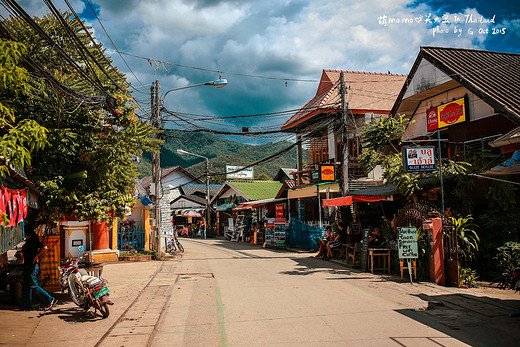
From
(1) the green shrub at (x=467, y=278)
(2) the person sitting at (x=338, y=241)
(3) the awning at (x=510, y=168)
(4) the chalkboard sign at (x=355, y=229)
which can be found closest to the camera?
(3) the awning at (x=510, y=168)

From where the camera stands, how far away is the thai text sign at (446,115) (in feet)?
54.0

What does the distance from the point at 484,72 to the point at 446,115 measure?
6.87ft

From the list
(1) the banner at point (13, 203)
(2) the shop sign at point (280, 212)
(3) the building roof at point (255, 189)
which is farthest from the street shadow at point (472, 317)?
(3) the building roof at point (255, 189)

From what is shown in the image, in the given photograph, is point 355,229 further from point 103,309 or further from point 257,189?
point 257,189

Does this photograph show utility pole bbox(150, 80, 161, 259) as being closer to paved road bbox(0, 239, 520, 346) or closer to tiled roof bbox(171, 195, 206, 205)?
paved road bbox(0, 239, 520, 346)

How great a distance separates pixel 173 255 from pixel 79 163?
1214 centimetres

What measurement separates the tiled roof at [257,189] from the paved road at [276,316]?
2644cm

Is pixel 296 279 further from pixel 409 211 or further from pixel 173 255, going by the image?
pixel 173 255

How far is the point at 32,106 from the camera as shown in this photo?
33.0 ft

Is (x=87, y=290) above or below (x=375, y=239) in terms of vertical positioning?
below

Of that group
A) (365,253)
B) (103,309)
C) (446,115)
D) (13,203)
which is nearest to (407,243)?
(365,253)

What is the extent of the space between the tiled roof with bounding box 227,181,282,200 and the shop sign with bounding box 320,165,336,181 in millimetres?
16323

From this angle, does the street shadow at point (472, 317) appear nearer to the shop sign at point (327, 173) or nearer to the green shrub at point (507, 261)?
the green shrub at point (507, 261)

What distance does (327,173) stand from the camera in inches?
908
